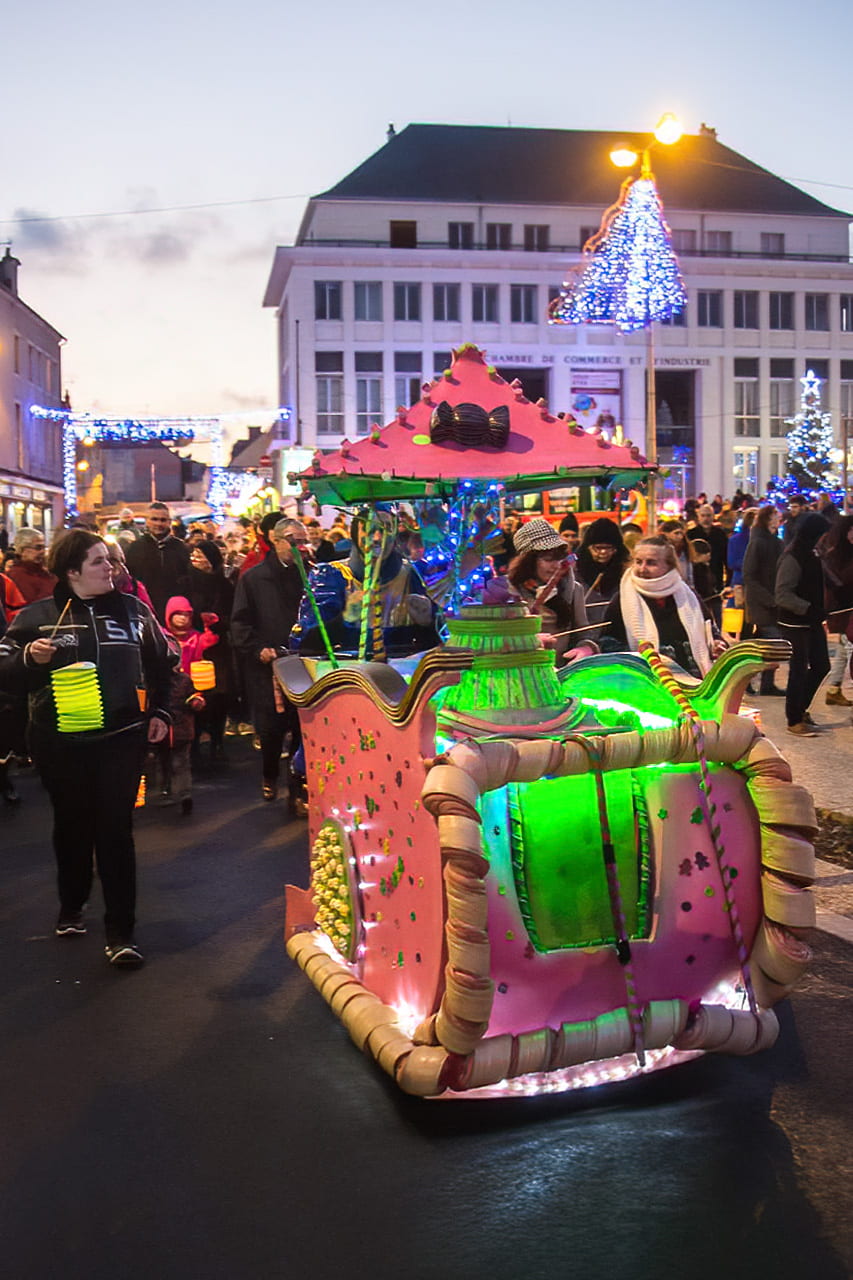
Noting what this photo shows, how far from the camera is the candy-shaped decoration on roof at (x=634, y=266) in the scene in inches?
760

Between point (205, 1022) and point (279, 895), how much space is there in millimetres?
1947

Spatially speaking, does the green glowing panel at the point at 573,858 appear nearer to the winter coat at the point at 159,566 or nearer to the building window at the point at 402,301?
the winter coat at the point at 159,566

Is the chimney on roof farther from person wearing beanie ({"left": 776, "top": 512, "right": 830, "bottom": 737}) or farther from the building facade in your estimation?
person wearing beanie ({"left": 776, "top": 512, "right": 830, "bottom": 737})

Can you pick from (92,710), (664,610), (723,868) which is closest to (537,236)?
(664,610)

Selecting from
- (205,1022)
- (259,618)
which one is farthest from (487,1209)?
(259,618)

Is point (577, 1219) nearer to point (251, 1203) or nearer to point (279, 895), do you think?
point (251, 1203)

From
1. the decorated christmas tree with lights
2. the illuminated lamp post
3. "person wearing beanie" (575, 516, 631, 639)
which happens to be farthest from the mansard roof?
"person wearing beanie" (575, 516, 631, 639)

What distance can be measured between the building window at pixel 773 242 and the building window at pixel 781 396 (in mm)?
5295

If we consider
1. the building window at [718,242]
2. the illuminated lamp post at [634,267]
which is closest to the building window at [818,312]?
the building window at [718,242]

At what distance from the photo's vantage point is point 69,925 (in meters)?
6.48

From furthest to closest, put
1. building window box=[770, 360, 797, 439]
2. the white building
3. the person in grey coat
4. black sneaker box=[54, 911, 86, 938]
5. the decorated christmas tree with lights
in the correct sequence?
building window box=[770, 360, 797, 439] < the white building < the decorated christmas tree with lights < the person in grey coat < black sneaker box=[54, 911, 86, 938]

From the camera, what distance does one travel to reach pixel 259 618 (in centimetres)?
1034

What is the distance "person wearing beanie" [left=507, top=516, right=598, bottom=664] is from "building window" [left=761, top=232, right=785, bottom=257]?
5823 cm

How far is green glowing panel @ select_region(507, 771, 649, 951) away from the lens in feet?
13.5
